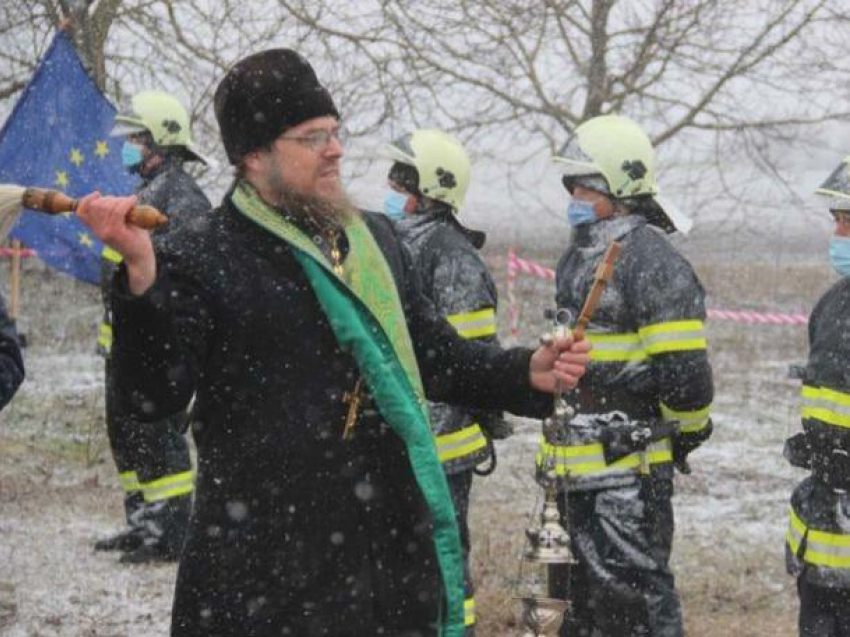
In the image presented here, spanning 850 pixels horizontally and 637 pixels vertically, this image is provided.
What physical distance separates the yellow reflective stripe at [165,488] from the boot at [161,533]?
1.2 inches

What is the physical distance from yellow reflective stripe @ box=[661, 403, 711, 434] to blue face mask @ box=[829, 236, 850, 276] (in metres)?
0.67

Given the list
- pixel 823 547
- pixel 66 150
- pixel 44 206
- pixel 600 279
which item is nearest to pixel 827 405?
pixel 823 547

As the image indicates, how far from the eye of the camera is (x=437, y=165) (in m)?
6.51

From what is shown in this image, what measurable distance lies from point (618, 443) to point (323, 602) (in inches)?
90.5

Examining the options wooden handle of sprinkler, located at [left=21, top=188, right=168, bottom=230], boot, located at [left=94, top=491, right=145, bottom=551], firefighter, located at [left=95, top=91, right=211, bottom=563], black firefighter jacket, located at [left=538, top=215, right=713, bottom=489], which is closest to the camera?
wooden handle of sprinkler, located at [left=21, top=188, right=168, bottom=230]

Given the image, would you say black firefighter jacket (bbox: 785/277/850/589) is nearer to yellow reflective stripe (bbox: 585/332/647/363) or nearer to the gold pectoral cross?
yellow reflective stripe (bbox: 585/332/647/363)

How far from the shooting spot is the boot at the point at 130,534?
8.02 metres

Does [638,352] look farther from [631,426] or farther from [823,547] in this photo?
[823,547]

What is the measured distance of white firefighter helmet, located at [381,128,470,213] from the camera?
6.50 m

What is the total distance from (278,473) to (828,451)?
102 inches

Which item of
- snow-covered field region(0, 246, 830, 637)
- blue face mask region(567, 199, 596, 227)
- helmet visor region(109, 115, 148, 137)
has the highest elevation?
helmet visor region(109, 115, 148, 137)

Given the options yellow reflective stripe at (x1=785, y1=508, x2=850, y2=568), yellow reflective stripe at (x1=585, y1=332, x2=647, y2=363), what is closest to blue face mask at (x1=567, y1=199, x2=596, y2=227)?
yellow reflective stripe at (x1=585, y1=332, x2=647, y2=363)

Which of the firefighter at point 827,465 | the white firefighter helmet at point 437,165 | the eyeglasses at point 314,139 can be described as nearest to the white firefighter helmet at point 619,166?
the firefighter at point 827,465

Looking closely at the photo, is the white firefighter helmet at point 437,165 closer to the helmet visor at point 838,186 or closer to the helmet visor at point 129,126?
the helmet visor at point 838,186
